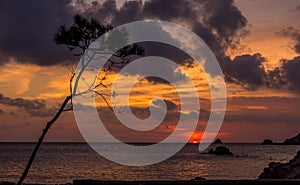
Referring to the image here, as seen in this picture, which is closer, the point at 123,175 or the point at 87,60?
the point at 87,60

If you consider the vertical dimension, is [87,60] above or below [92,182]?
above

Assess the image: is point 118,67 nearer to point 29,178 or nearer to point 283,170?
point 283,170

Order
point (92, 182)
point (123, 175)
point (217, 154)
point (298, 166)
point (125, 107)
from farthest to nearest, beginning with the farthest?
point (217, 154) → point (123, 175) → point (298, 166) → point (125, 107) → point (92, 182)

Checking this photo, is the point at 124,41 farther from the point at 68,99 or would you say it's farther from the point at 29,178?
the point at 29,178

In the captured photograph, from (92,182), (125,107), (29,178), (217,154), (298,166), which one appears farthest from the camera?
(217,154)

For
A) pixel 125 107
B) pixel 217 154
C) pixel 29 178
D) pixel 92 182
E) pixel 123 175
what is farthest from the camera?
pixel 217 154

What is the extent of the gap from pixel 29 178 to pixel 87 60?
5153cm

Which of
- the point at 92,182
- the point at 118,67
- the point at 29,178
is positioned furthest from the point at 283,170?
the point at 29,178

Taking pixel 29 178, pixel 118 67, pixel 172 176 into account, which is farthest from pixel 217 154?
pixel 118 67

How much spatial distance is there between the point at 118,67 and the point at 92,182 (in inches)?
172

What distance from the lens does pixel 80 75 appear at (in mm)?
15469

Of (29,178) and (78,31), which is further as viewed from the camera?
(29,178)

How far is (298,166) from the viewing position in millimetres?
37750

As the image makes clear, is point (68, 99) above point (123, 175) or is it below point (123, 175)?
above
